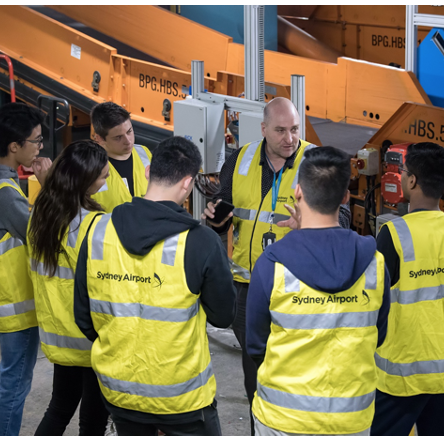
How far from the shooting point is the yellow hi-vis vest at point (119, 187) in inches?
140

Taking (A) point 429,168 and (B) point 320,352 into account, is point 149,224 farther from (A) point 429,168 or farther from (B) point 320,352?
(A) point 429,168

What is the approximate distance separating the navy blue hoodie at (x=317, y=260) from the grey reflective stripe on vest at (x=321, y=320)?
7 centimetres

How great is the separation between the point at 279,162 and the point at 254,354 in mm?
1334

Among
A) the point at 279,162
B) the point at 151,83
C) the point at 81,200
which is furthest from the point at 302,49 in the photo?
the point at 81,200

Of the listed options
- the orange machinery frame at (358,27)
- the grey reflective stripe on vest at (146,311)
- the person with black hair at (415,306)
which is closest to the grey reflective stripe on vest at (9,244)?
the grey reflective stripe on vest at (146,311)

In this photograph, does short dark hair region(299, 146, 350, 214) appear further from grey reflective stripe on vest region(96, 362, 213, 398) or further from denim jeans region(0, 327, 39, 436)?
denim jeans region(0, 327, 39, 436)

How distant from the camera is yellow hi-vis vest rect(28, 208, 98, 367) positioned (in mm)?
2646

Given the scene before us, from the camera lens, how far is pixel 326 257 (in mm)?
2035

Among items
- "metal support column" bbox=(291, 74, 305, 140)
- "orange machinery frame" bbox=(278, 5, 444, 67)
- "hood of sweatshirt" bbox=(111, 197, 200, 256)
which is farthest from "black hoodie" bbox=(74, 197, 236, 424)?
"orange machinery frame" bbox=(278, 5, 444, 67)

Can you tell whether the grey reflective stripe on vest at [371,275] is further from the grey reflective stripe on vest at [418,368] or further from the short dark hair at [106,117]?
the short dark hair at [106,117]

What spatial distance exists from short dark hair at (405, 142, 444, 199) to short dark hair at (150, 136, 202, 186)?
35.6 inches

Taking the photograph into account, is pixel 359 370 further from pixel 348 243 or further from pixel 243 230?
pixel 243 230

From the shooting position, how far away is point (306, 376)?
2.09m

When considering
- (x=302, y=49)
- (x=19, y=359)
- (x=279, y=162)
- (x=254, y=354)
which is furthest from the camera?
(x=302, y=49)
